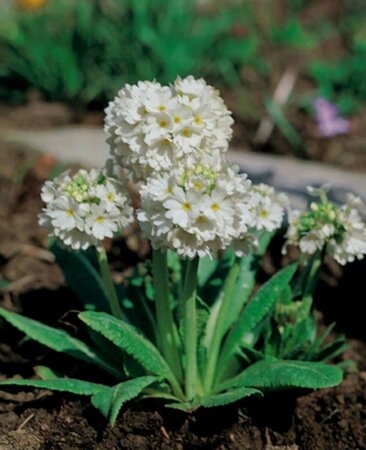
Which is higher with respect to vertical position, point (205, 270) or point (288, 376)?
point (205, 270)

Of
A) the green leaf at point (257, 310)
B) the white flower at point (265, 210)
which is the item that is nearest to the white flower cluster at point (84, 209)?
the white flower at point (265, 210)

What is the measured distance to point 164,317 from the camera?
8.70 feet

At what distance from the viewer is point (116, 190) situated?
2.44 m

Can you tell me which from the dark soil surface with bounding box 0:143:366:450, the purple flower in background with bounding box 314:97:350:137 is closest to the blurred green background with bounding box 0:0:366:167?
the purple flower in background with bounding box 314:97:350:137

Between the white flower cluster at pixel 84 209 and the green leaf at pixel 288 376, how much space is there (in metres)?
0.62

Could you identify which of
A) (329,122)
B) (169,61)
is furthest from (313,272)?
(169,61)

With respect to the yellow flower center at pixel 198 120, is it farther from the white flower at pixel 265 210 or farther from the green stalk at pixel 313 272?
the green stalk at pixel 313 272

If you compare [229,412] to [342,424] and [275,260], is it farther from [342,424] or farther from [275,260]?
[275,260]

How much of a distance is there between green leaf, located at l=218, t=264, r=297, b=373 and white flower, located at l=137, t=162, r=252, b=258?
61 centimetres

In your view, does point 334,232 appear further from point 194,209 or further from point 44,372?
point 44,372

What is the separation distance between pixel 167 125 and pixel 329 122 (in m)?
2.79

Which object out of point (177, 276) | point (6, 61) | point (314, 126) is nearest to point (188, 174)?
point (177, 276)

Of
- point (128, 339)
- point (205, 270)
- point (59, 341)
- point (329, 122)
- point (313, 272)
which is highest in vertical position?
point (329, 122)

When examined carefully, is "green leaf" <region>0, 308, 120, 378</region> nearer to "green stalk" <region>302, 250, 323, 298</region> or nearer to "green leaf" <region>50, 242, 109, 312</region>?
"green leaf" <region>50, 242, 109, 312</region>
